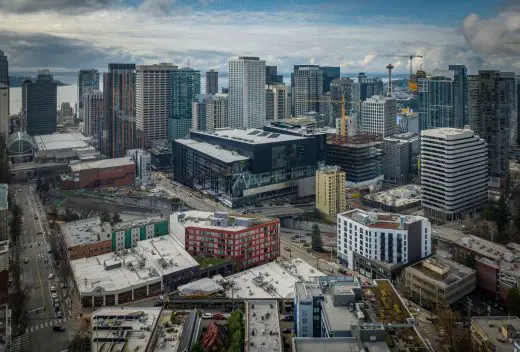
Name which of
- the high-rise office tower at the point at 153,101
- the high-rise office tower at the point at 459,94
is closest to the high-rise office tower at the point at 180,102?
the high-rise office tower at the point at 153,101

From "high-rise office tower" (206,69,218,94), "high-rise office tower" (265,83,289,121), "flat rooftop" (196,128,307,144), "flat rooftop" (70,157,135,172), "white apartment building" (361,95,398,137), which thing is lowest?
"flat rooftop" (70,157,135,172)

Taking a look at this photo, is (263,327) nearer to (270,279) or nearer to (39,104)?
(270,279)

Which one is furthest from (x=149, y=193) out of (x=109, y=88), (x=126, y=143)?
(x=109, y=88)

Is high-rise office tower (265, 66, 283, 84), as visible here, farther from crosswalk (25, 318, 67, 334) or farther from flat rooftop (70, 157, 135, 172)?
crosswalk (25, 318, 67, 334)

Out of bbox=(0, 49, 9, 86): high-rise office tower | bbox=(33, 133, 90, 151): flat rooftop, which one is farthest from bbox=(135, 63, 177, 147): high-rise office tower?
bbox=(0, 49, 9, 86): high-rise office tower

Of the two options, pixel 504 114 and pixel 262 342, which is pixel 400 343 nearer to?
pixel 262 342

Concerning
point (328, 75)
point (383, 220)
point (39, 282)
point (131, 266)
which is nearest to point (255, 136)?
point (383, 220)
